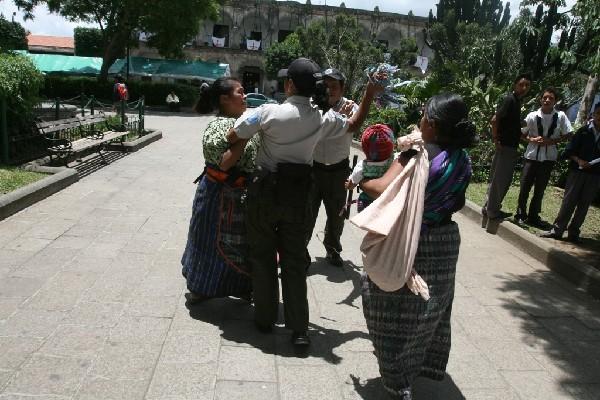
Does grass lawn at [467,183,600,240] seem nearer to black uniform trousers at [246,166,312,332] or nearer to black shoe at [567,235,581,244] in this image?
black shoe at [567,235,581,244]

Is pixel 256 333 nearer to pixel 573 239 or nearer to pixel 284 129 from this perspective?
pixel 284 129

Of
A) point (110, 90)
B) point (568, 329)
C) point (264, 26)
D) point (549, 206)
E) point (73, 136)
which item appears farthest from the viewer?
point (264, 26)

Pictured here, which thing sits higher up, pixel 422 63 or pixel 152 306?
pixel 422 63

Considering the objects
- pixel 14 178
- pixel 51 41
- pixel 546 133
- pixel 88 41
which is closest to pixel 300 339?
pixel 546 133

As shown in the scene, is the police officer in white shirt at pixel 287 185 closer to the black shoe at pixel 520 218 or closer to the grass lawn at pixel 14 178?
the grass lawn at pixel 14 178

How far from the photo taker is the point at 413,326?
2.73 meters

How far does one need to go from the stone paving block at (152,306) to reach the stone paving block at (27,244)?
1485 mm

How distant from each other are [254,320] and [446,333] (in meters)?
Answer: 1.37

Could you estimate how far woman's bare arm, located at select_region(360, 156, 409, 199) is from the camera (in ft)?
8.43

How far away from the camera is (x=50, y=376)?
2.92m

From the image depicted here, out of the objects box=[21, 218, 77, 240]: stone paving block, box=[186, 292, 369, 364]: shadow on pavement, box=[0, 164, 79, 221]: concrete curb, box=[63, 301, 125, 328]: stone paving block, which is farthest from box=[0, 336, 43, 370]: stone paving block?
box=[0, 164, 79, 221]: concrete curb

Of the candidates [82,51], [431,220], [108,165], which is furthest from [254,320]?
[82,51]

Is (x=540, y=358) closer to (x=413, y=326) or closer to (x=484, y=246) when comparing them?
(x=413, y=326)

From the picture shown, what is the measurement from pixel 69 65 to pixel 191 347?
34.6 meters
